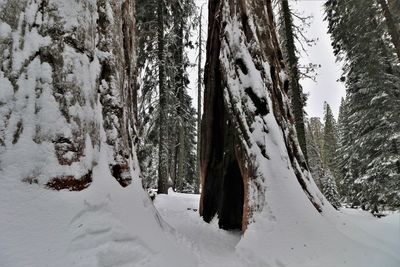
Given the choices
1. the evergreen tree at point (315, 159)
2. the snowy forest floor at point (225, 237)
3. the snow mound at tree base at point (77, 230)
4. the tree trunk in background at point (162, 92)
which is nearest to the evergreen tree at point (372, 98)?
the evergreen tree at point (315, 159)

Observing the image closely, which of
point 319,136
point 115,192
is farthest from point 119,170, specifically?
point 319,136

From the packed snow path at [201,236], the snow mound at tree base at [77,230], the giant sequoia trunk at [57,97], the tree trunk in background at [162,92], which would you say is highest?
the tree trunk in background at [162,92]

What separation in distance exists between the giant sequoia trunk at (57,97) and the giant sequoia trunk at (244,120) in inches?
94.4

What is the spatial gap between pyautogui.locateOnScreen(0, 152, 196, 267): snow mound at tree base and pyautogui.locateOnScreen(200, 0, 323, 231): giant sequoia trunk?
217cm

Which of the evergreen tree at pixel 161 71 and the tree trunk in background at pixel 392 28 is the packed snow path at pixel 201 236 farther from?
the tree trunk in background at pixel 392 28

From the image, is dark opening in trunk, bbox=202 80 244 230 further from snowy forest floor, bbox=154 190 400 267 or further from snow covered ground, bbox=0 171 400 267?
snow covered ground, bbox=0 171 400 267

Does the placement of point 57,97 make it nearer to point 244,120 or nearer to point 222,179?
point 244,120

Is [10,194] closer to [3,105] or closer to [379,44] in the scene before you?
[3,105]

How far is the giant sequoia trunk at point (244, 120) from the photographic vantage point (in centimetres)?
600

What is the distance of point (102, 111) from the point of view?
15.6 ft

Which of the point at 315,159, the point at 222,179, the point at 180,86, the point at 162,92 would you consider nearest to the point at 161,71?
the point at 162,92

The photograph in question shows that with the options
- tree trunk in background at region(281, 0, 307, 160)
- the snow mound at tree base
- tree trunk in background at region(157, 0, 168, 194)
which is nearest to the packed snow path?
the snow mound at tree base

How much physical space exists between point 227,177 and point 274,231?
3.27 meters

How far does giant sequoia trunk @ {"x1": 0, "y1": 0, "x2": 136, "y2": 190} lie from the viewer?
3713 mm
